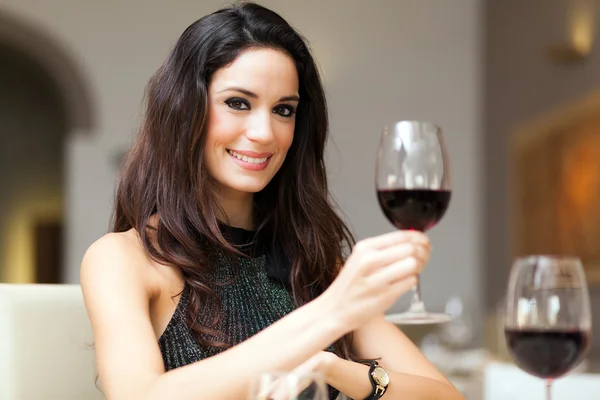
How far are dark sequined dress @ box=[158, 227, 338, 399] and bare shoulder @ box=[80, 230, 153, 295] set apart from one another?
4.8 inches

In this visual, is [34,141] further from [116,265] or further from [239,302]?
[116,265]

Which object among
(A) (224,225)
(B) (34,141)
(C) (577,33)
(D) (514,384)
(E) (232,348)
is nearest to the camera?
(E) (232,348)

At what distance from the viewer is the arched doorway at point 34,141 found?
656 cm

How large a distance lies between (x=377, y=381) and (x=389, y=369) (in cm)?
31

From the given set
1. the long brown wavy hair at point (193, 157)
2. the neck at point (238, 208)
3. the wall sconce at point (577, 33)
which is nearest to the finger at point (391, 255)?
the long brown wavy hair at point (193, 157)

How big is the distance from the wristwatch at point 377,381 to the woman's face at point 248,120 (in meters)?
0.47

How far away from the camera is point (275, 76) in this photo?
6.37ft

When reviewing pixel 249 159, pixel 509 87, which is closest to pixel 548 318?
pixel 249 159

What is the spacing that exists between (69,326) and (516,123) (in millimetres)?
6286

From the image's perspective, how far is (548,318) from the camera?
1.25 m

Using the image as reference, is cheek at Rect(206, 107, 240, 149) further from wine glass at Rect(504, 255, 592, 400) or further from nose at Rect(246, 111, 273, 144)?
wine glass at Rect(504, 255, 592, 400)

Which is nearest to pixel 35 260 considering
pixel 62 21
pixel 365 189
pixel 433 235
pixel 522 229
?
A: pixel 62 21

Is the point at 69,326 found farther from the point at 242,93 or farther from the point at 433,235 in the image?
the point at 433,235

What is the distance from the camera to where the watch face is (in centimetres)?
172
